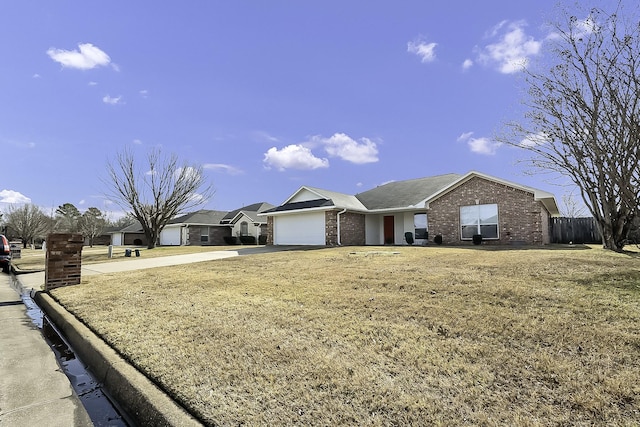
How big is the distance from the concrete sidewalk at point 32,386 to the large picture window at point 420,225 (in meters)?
18.8

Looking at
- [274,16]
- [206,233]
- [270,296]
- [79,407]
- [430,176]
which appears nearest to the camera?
[79,407]

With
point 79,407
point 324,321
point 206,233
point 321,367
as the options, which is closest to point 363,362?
point 321,367

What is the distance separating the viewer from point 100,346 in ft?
14.2

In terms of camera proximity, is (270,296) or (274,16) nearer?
(270,296)

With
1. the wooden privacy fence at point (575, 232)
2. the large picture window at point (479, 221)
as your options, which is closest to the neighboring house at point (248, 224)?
the large picture window at point (479, 221)

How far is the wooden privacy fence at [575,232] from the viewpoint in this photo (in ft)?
69.5

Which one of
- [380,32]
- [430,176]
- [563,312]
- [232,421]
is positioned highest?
[380,32]

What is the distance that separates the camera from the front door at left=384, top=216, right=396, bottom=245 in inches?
920

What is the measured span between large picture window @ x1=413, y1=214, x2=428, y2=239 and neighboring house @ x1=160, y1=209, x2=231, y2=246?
72.1 feet

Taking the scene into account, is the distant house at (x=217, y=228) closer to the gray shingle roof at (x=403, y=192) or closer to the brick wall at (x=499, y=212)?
the gray shingle roof at (x=403, y=192)

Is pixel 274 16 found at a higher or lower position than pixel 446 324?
higher

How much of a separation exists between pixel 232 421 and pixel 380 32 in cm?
1212

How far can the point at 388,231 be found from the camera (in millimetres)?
23672

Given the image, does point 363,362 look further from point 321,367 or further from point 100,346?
point 100,346
